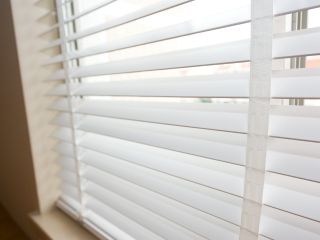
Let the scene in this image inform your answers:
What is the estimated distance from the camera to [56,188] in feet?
3.46

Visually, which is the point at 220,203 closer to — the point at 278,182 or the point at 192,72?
the point at 278,182

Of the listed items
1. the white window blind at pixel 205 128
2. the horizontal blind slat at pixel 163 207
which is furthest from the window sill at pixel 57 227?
the horizontal blind slat at pixel 163 207

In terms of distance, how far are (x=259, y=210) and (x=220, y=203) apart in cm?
9

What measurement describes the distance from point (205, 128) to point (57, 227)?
0.75 meters

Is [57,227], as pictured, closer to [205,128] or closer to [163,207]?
[163,207]

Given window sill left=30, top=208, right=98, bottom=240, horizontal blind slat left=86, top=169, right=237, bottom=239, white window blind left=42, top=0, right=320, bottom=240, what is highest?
white window blind left=42, top=0, right=320, bottom=240

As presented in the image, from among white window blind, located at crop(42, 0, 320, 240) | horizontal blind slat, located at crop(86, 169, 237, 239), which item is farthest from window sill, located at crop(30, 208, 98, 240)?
horizontal blind slat, located at crop(86, 169, 237, 239)

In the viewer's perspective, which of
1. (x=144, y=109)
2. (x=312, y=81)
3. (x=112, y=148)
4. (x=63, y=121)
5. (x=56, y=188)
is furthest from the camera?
(x=56, y=188)

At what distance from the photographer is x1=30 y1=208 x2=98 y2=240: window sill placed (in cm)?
85

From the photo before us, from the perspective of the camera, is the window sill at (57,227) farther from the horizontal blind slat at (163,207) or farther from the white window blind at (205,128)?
the horizontal blind slat at (163,207)

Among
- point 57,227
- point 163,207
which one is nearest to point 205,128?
point 163,207

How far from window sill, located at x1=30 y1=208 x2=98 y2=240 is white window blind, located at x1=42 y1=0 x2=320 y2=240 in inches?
2.6

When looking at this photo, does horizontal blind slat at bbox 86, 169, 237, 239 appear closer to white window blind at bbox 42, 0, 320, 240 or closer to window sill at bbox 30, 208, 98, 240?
white window blind at bbox 42, 0, 320, 240

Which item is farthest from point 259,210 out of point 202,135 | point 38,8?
point 38,8
